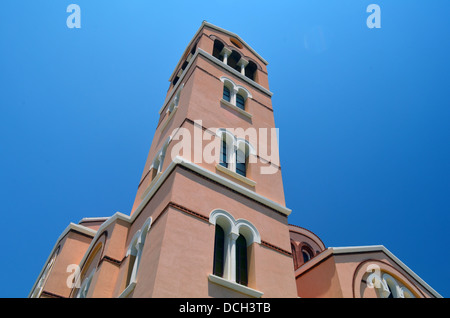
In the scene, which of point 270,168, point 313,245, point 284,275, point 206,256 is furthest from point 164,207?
point 313,245

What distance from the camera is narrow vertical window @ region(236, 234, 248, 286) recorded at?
838 cm

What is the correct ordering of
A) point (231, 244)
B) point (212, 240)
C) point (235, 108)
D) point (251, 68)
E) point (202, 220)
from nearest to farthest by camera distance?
point (212, 240) → point (202, 220) → point (231, 244) → point (235, 108) → point (251, 68)

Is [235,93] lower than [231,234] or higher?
higher

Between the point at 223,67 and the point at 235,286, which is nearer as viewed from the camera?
the point at 235,286

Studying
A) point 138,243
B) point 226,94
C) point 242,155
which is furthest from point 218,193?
point 226,94

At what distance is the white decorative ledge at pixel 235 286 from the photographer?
7461mm

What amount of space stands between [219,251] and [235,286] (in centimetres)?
108

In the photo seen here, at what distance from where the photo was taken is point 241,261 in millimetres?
8695

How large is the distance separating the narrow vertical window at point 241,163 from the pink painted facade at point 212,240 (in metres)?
0.05

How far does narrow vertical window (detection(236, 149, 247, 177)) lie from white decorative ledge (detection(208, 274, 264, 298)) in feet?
13.6

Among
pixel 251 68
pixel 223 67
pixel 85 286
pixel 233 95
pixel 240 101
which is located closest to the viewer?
pixel 85 286

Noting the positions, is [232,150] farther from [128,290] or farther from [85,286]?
[85,286]

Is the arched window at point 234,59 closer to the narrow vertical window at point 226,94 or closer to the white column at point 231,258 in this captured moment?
the narrow vertical window at point 226,94

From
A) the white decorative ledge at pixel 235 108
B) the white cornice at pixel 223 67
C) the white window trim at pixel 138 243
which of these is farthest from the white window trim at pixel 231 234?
the white cornice at pixel 223 67
